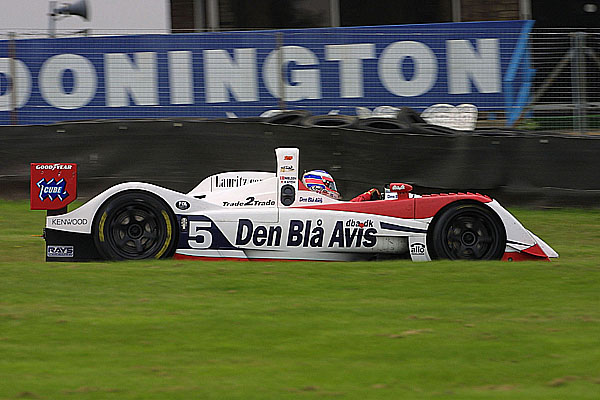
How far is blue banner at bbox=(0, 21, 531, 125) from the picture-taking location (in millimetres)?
12016

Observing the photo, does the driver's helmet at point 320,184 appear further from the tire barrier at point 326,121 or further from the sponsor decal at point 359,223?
the tire barrier at point 326,121

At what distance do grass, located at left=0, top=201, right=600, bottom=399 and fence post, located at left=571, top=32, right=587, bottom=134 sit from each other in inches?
209

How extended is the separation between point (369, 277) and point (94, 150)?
549 cm

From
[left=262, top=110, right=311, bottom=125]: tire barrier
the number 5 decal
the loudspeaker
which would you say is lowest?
the number 5 decal

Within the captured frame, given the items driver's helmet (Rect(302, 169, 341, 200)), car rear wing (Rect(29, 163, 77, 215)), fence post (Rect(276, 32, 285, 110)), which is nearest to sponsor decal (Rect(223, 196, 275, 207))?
driver's helmet (Rect(302, 169, 341, 200))

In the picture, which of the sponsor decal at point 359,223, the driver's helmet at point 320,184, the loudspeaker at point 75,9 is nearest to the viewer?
the sponsor decal at point 359,223

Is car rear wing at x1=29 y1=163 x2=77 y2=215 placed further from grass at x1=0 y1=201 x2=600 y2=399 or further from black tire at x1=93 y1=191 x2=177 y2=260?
grass at x1=0 y1=201 x2=600 y2=399

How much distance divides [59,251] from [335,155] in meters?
4.31

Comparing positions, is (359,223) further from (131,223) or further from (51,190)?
(51,190)

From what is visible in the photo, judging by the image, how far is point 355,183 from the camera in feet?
34.6

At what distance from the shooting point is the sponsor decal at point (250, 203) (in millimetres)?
7176

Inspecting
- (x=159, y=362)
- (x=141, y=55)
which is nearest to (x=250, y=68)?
(x=141, y=55)

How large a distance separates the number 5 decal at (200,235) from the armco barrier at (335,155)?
11.9 feet

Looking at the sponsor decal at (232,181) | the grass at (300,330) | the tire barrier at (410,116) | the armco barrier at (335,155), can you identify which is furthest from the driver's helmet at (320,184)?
the tire barrier at (410,116)
